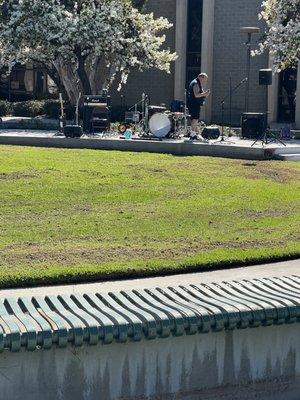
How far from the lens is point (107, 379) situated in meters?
5.94

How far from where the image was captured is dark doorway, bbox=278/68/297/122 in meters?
30.0

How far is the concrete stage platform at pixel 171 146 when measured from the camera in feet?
60.4

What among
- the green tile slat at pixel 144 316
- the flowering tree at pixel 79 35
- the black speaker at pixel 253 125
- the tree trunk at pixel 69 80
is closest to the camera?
the green tile slat at pixel 144 316

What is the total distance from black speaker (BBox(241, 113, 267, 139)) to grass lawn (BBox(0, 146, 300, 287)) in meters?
4.12

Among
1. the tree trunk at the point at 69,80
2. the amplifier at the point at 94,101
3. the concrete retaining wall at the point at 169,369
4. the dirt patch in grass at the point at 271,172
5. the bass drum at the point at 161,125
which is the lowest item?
the concrete retaining wall at the point at 169,369

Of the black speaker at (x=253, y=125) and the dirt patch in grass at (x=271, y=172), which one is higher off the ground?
the black speaker at (x=253, y=125)

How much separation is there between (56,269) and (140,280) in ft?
2.83

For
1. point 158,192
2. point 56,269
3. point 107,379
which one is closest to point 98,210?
point 158,192

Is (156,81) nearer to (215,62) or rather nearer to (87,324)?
(215,62)

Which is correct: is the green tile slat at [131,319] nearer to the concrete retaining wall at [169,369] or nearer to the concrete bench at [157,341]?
the concrete bench at [157,341]

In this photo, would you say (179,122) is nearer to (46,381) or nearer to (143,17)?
(143,17)

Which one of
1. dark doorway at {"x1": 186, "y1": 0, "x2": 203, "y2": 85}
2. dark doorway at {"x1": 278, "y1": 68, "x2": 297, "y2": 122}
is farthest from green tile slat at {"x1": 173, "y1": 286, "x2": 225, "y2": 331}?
dark doorway at {"x1": 186, "y1": 0, "x2": 203, "y2": 85}

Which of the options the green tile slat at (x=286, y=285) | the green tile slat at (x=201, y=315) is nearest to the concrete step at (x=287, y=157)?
the green tile slat at (x=286, y=285)

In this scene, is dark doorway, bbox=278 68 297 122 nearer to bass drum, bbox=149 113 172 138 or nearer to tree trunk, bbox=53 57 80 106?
tree trunk, bbox=53 57 80 106
